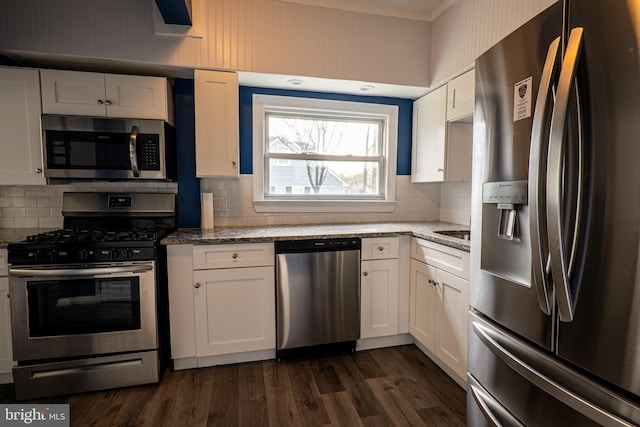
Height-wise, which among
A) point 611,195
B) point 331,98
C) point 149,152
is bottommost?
point 611,195

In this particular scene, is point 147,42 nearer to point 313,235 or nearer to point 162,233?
point 162,233

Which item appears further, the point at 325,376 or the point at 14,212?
the point at 14,212

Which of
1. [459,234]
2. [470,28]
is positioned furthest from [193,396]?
[470,28]

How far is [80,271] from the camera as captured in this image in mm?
1930

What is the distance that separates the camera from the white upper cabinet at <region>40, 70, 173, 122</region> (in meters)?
2.16

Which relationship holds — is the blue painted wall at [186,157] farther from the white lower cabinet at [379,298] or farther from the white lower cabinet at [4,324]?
the white lower cabinet at [379,298]

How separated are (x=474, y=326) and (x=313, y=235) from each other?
1.20 m

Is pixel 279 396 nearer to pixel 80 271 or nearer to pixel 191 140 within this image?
pixel 80 271

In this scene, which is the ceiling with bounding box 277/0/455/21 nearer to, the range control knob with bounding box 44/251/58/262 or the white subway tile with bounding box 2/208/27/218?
the range control knob with bounding box 44/251/58/262

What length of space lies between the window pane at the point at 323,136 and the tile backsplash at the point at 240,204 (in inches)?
17.2

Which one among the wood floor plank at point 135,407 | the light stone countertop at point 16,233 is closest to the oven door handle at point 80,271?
the light stone countertop at point 16,233

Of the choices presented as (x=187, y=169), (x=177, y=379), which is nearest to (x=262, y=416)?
(x=177, y=379)

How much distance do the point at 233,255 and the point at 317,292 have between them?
67 centimetres

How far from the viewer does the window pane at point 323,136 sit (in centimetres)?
294
